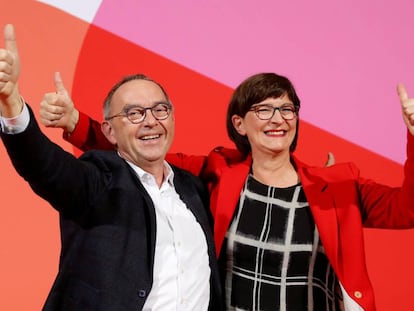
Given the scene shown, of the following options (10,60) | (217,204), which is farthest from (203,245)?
(10,60)

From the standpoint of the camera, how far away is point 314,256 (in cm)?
152

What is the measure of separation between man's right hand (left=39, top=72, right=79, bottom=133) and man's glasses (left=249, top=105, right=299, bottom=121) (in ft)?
1.73

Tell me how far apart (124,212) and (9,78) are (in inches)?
16.5

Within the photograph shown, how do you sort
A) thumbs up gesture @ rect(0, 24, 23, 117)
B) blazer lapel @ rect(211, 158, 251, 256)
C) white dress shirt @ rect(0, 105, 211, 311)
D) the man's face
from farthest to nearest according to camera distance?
1. blazer lapel @ rect(211, 158, 251, 256)
2. the man's face
3. white dress shirt @ rect(0, 105, 211, 311)
4. thumbs up gesture @ rect(0, 24, 23, 117)

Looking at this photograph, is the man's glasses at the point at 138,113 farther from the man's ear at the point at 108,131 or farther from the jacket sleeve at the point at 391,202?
the jacket sleeve at the point at 391,202

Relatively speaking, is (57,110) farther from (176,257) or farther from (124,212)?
(176,257)

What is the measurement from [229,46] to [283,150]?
2.89 feet

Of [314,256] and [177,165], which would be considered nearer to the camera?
[314,256]

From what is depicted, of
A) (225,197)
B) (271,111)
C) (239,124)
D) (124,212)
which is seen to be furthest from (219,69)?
(124,212)

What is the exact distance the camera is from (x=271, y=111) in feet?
5.28

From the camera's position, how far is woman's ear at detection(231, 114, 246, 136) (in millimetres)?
1705

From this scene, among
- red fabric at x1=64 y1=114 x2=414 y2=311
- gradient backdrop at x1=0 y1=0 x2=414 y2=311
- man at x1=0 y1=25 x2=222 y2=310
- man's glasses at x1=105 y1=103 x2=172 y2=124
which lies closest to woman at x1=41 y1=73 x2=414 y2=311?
red fabric at x1=64 y1=114 x2=414 y2=311

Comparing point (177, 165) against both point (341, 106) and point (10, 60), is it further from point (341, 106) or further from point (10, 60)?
point (341, 106)

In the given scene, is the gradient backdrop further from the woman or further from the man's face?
the man's face
